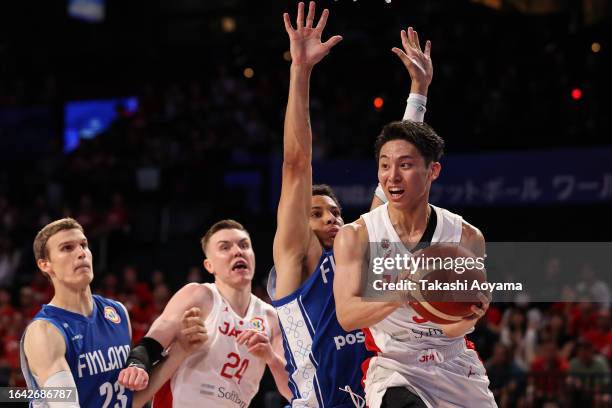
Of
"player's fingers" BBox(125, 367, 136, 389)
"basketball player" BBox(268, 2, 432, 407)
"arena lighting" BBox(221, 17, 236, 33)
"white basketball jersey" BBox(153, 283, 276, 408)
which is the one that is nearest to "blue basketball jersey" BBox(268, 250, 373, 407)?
"basketball player" BBox(268, 2, 432, 407)

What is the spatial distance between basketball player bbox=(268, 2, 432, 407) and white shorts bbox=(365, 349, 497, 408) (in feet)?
2.70

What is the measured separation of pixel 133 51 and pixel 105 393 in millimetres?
15092

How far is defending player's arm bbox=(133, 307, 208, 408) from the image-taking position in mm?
5965

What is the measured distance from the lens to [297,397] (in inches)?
225

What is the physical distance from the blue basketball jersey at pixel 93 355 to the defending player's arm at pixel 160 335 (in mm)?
115

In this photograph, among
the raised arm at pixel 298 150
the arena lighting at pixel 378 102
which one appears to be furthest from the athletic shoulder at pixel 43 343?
the arena lighting at pixel 378 102

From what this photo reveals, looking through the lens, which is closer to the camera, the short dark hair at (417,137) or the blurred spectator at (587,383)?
the short dark hair at (417,137)

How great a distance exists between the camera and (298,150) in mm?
5430

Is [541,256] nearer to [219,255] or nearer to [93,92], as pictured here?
[219,255]

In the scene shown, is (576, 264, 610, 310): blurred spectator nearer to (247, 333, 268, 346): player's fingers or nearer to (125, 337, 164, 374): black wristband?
(247, 333, 268, 346): player's fingers

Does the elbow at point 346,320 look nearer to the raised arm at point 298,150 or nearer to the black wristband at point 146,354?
the raised arm at point 298,150

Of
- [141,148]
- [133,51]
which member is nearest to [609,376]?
[141,148]

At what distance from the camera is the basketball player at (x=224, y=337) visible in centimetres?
609

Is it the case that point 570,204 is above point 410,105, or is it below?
above
